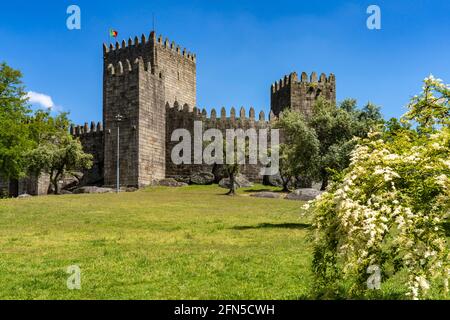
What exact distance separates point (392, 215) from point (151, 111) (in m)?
51.1

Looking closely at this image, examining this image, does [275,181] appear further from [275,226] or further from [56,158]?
[275,226]

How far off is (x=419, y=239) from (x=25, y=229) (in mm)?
20090

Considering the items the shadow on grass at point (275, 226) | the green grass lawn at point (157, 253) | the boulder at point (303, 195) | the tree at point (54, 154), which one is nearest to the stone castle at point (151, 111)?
the tree at point (54, 154)

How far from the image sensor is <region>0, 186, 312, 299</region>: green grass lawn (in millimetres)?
12406

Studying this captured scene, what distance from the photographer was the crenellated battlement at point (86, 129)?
2559 inches

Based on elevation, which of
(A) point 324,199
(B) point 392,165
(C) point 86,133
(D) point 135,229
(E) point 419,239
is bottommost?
(D) point 135,229

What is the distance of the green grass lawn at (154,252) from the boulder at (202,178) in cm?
2394

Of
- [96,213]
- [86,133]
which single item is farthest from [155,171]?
[96,213]

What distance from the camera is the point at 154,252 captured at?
58.1 feet

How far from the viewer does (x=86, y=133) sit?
6569 centimetres

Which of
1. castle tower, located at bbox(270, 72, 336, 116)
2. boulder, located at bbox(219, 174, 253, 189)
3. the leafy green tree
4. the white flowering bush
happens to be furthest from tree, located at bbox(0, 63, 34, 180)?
the white flowering bush

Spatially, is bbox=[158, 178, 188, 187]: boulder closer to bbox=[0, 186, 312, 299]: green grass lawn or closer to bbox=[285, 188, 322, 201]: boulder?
bbox=[285, 188, 322, 201]: boulder

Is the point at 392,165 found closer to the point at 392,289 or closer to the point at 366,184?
the point at 366,184

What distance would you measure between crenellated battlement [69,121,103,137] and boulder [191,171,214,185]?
14121mm
